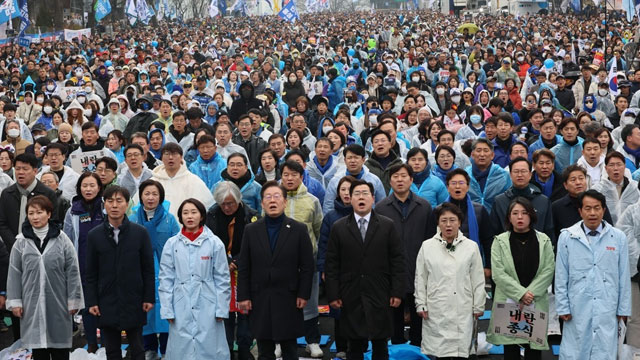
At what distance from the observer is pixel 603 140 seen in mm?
9672

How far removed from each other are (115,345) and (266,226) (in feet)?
5.00

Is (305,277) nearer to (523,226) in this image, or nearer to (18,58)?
(523,226)

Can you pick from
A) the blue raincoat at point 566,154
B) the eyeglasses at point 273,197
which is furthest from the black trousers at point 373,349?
the blue raincoat at point 566,154

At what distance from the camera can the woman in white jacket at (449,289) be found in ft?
21.5

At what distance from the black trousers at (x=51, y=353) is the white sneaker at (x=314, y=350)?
2051 millimetres

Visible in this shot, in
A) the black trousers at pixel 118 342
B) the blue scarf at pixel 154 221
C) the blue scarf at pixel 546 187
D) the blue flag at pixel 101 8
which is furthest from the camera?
the blue flag at pixel 101 8

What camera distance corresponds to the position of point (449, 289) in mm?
6566

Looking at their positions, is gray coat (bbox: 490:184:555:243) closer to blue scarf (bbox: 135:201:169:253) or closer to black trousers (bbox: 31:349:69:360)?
blue scarf (bbox: 135:201:169:253)

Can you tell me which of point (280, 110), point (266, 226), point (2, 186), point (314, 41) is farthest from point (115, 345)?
point (314, 41)

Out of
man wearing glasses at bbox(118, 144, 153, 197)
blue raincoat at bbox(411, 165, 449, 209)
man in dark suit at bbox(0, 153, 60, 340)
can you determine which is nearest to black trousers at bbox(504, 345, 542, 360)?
blue raincoat at bbox(411, 165, 449, 209)

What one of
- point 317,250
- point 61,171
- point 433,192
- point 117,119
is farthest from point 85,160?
point 433,192

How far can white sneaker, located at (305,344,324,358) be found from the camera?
24.6 ft

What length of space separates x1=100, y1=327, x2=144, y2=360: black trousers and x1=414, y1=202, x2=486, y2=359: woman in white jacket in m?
2.23

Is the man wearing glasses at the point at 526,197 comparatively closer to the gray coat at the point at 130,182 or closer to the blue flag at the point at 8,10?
the gray coat at the point at 130,182
